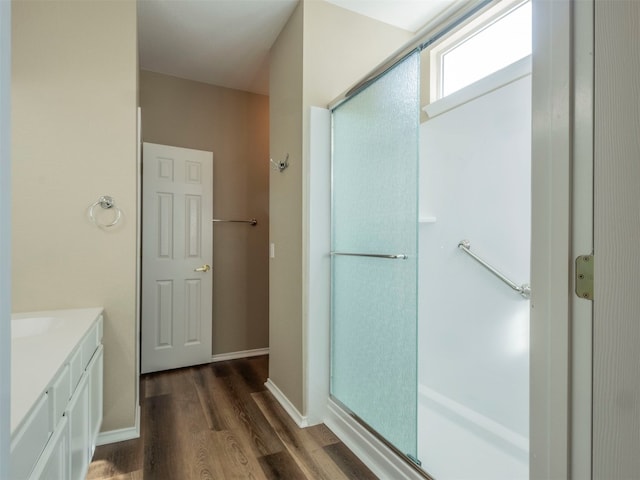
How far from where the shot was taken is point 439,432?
200 centimetres

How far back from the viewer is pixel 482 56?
87.8 inches

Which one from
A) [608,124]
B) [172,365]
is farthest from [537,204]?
[172,365]

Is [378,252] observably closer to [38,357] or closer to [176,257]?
[38,357]

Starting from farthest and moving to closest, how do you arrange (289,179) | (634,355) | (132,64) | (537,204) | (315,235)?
(289,179) < (315,235) < (132,64) < (537,204) < (634,355)

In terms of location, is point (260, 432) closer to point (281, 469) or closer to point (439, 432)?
point (281, 469)

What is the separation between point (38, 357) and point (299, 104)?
6.12ft

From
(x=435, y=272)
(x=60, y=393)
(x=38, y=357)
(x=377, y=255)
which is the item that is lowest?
(x=60, y=393)

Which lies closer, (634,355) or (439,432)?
(634,355)

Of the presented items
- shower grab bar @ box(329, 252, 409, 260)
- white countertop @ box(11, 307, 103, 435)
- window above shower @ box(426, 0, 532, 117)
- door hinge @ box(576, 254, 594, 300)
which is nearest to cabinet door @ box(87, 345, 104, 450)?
white countertop @ box(11, 307, 103, 435)

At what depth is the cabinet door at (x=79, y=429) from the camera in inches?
50.9

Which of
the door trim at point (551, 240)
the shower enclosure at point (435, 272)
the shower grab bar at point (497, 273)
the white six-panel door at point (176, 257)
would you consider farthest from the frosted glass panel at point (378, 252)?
the white six-panel door at point (176, 257)

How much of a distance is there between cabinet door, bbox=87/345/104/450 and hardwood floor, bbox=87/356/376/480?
7.9 inches

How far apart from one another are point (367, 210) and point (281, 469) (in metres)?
1.39

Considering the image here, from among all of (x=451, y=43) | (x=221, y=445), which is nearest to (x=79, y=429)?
(x=221, y=445)
